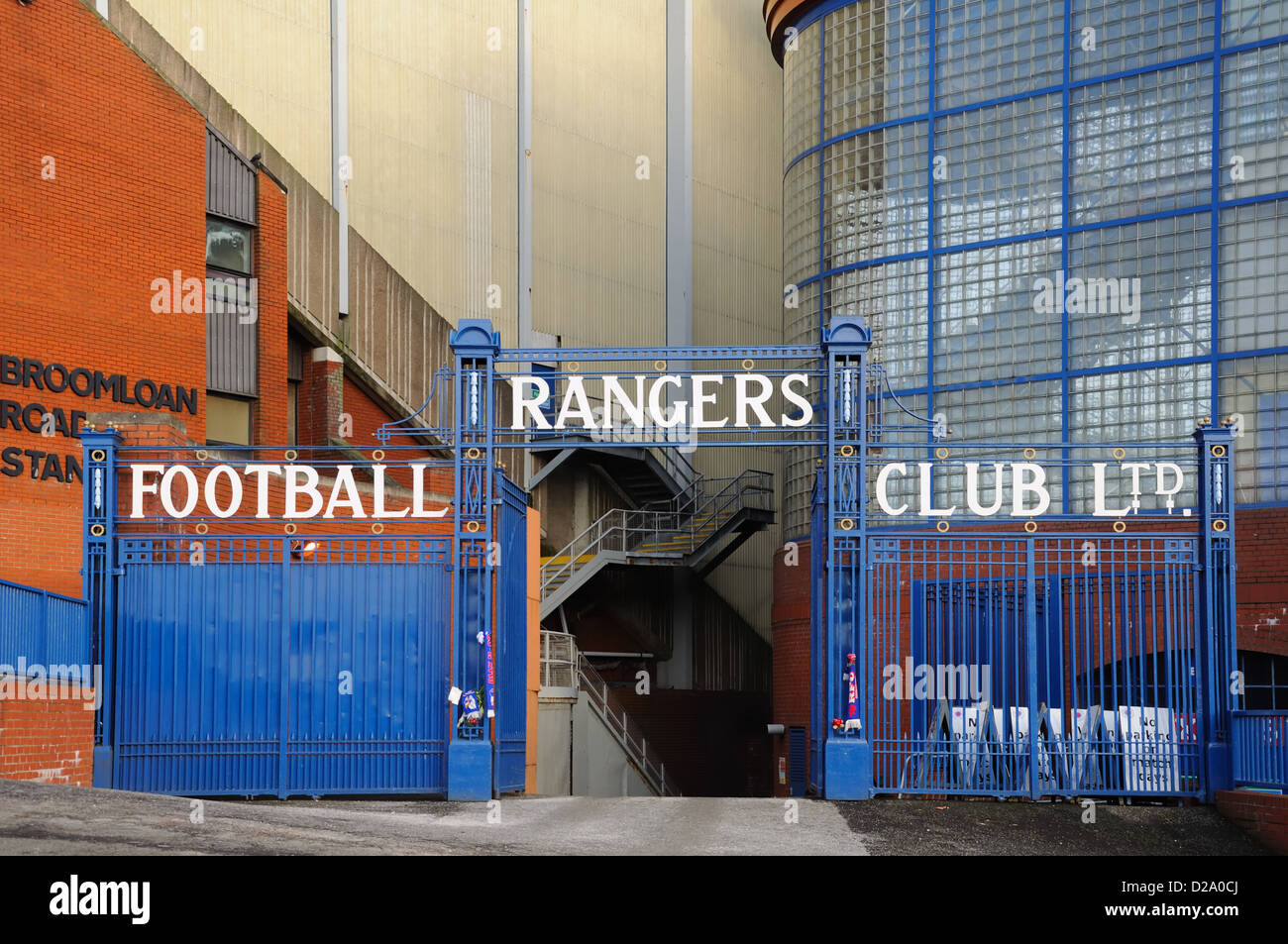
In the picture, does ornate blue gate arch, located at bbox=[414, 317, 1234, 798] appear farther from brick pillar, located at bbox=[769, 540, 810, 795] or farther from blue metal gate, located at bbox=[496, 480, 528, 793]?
brick pillar, located at bbox=[769, 540, 810, 795]

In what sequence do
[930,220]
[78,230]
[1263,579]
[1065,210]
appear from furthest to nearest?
[930,220] < [1065,210] < [1263,579] < [78,230]

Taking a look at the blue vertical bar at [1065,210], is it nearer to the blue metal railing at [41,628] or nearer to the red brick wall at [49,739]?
the blue metal railing at [41,628]

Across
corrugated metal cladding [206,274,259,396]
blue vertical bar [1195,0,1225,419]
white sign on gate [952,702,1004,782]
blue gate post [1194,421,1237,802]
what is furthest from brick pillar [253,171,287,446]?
blue gate post [1194,421,1237,802]

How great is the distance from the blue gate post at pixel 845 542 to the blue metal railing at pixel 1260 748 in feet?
11.6

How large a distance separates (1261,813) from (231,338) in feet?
→ 55.7

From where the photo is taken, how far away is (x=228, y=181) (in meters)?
24.8

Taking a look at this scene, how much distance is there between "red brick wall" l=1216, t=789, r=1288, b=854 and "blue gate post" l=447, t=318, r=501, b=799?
714 cm

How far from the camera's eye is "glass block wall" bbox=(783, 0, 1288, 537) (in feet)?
75.3

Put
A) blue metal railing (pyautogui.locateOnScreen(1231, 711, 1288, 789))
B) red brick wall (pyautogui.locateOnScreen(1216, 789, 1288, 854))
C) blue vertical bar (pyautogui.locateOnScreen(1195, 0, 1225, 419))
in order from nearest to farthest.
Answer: red brick wall (pyautogui.locateOnScreen(1216, 789, 1288, 854)), blue metal railing (pyautogui.locateOnScreen(1231, 711, 1288, 789)), blue vertical bar (pyautogui.locateOnScreen(1195, 0, 1225, 419))

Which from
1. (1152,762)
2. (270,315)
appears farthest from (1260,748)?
(270,315)

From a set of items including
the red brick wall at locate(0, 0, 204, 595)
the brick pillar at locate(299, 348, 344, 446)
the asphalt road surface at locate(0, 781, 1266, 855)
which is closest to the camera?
the asphalt road surface at locate(0, 781, 1266, 855)

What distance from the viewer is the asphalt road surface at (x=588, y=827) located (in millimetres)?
10133

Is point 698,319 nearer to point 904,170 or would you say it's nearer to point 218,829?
point 904,170

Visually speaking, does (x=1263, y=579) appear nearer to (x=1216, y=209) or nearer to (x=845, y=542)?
(x=1216, y=209)
